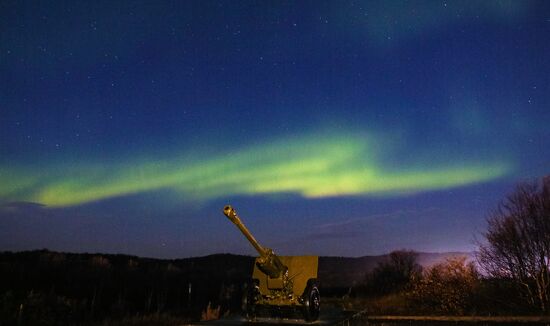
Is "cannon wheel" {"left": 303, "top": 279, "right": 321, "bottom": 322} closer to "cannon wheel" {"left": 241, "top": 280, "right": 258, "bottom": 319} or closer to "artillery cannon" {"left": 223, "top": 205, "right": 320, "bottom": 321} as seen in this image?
"artillery cannon" {"left": 223, "top": 205, "right": 320, "bottom": 321}

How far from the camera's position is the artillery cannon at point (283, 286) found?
12211mm

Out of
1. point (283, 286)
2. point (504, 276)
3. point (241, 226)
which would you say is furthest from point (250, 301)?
point (504, 276)

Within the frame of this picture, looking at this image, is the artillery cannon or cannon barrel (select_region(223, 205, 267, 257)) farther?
the artillery cannon

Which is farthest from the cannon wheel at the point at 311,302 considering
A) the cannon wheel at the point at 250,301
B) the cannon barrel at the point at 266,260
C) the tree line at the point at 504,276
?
the tree line at the point at 504,276

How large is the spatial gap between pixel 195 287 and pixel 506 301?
17.1m

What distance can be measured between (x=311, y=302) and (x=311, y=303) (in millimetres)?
26

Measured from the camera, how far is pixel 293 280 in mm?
12742

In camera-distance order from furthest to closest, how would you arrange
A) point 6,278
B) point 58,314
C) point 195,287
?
1. point 195,287
2. point 6,278
3. point 58,314

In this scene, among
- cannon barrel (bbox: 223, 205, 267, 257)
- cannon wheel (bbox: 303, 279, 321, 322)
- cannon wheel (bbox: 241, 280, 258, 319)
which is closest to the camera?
cannon barrel (bbox: 223, 205, 267, 257)

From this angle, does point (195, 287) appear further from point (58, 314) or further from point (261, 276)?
point (261, 276)

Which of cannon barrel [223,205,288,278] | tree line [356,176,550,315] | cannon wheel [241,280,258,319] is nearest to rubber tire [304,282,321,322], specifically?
cannon barrel [223,205,288,278]

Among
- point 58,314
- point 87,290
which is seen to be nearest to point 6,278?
point 87,290

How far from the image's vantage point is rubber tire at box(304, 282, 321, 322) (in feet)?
39.7

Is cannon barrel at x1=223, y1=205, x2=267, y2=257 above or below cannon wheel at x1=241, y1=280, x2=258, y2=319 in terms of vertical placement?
above
